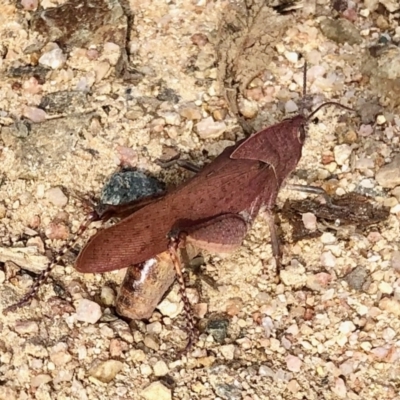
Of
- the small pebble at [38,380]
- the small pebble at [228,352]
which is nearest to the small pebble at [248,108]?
the small pebble at [228,352]

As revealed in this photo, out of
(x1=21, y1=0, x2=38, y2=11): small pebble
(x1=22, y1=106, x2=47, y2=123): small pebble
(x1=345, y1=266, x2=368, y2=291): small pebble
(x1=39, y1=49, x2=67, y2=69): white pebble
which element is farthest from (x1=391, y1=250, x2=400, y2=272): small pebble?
(x1=21, y1=0, x2=38, y2=11): small pebble

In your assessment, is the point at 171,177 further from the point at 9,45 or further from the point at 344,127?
the point at 9,45

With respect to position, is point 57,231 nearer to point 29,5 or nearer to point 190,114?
point 190,114

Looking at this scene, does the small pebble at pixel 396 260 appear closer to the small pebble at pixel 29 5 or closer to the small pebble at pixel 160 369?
the small pebble at pixel 160 369

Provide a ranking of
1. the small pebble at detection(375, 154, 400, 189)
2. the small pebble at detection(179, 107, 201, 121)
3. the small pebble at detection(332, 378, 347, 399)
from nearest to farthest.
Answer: the small pebble at detection(332, 378, 347, 399)
the small pebble at detection(375, 154, 400, 189)
the small pebble at detection(179, 107, 201, 121)

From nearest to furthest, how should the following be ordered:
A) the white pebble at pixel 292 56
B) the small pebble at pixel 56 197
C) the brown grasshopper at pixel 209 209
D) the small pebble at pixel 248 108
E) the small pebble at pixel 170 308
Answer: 1. the brown grasshopper at pixel 209 209
2. the small pebble at pixel 170 308
3. the small pebble at pixel 56 197
4. the small pebble at pixel 248 108
5. the white pebble at pixel 292 56

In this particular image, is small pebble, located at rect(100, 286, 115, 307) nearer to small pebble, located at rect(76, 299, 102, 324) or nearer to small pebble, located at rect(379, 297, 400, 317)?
small pebble, located at rect(76, 299, 102, 324)
